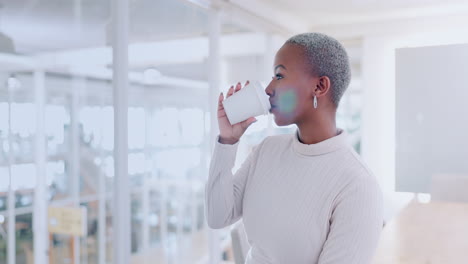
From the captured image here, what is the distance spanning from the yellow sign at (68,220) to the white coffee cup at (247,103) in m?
0.84

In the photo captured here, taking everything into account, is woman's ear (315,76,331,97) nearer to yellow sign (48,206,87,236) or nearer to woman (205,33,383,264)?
woman (205,33,383,264)

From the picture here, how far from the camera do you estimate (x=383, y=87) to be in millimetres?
2992

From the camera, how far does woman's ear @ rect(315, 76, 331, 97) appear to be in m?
0.94

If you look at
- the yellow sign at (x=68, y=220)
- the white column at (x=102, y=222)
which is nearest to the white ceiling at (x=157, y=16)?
the yellow sign at (x=68, y=220)

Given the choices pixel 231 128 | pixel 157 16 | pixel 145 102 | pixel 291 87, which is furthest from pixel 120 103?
pixel 145 102

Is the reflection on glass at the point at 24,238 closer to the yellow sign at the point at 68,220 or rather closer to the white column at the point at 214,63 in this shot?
the yellow sign at the point at 68,220

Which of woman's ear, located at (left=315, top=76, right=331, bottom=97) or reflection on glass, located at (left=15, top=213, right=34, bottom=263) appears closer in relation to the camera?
woman's ear, located at (left=315, top=76, right=331, bottom=97)

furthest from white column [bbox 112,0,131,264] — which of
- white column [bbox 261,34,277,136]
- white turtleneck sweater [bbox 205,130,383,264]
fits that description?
white column [bbox 261,34,277,136]

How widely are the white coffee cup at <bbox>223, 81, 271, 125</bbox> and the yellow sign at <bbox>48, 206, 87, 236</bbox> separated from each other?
2.75 feet

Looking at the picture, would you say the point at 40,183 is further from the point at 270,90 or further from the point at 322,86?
the point at 322,86

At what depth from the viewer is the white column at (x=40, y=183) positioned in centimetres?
160

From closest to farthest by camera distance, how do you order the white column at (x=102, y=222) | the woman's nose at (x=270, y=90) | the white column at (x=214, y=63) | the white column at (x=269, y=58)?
1. the woman's nose at (x=270, y=90)
2. the white column at (x=214, y=63)
3. the white column at (x=102, y=222)
4. the white column at (x=269, y=58)

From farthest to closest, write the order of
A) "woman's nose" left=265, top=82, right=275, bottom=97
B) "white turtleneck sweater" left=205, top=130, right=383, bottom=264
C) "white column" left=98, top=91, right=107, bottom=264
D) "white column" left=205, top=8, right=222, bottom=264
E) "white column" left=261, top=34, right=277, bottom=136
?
"white column" left=261, top=34, right=277, bottom=136
"white column" left=98, top=91, right=107, bottom=264
"white column" left=205, top=8, right=222, bottom=264
"woman's nose" left=265, top=82, right=275, bottom=97
"white turtleneck sweater" left=205, top=130, right=383, bottom=264

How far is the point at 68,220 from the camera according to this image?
59.7 inches
